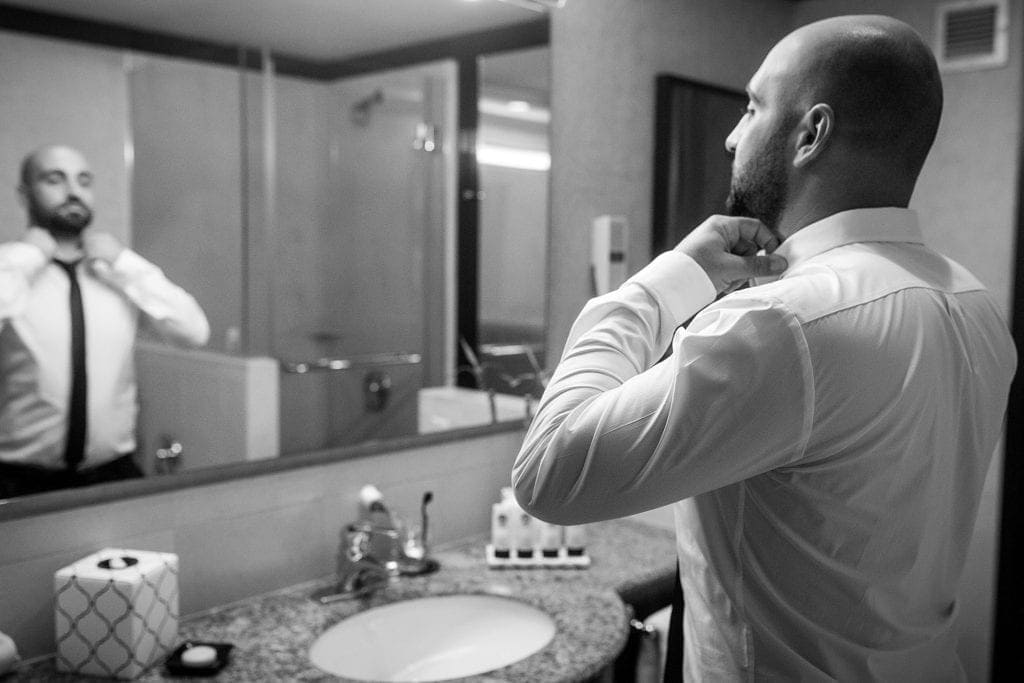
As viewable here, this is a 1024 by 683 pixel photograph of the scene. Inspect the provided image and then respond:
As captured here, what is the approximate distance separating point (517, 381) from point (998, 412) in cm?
133

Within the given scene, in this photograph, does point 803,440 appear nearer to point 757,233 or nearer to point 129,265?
point 757,233

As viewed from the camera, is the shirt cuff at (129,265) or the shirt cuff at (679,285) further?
the shirt cuff at (129,265)

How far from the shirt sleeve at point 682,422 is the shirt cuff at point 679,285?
0.43 ft

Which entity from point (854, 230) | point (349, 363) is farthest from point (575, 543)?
point (854, 230)

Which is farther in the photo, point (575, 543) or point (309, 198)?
point (575, 543)

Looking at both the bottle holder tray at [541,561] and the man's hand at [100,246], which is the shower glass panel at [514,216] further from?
the man's hand at [100,246]

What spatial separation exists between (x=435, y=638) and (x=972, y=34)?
7.70 feet

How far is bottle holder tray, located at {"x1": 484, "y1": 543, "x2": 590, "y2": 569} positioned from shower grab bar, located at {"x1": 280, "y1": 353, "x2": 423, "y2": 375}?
464 mm

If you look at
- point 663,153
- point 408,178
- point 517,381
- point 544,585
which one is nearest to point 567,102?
point 663,153

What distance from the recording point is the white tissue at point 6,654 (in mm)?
1251

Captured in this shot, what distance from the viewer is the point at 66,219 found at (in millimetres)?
1373

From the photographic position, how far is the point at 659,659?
69.7 inches

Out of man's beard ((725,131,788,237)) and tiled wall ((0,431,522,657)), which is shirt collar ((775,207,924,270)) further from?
tiled wall ((0,431,522,657))

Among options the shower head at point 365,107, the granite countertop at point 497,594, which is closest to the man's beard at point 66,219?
the shower head at point 365,107
